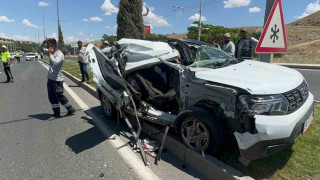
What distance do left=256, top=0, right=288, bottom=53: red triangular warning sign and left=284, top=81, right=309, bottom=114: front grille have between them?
861 millimetres

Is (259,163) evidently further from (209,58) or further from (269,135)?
(209,58)

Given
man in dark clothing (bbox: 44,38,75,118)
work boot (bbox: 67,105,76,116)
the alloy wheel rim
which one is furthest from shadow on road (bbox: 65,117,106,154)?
the alloy wheel rim

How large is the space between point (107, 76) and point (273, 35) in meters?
3.00

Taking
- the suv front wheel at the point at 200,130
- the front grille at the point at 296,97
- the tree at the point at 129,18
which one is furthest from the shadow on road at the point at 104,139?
the tree at the point at 129,18

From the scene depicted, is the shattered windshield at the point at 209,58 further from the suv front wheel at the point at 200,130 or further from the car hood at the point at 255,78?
the suv front wheel at the point at 200,130

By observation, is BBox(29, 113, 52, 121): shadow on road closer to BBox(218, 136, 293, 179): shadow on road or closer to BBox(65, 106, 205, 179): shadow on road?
BBox(65, 106, 205, 179): shadow on road

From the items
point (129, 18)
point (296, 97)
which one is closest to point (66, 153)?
point (296, 97)

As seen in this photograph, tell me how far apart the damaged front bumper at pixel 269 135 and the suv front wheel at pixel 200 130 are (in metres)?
0.31

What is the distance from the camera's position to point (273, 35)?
3.67 meters

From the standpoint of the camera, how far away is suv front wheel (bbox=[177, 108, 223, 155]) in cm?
285

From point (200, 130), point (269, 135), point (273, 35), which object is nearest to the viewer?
point (269, 135)

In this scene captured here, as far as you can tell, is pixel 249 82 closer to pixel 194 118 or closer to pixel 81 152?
pixel 194 118

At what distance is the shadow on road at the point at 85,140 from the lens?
12.1ft

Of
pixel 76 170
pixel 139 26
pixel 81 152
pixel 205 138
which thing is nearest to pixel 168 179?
pixel 205 138
